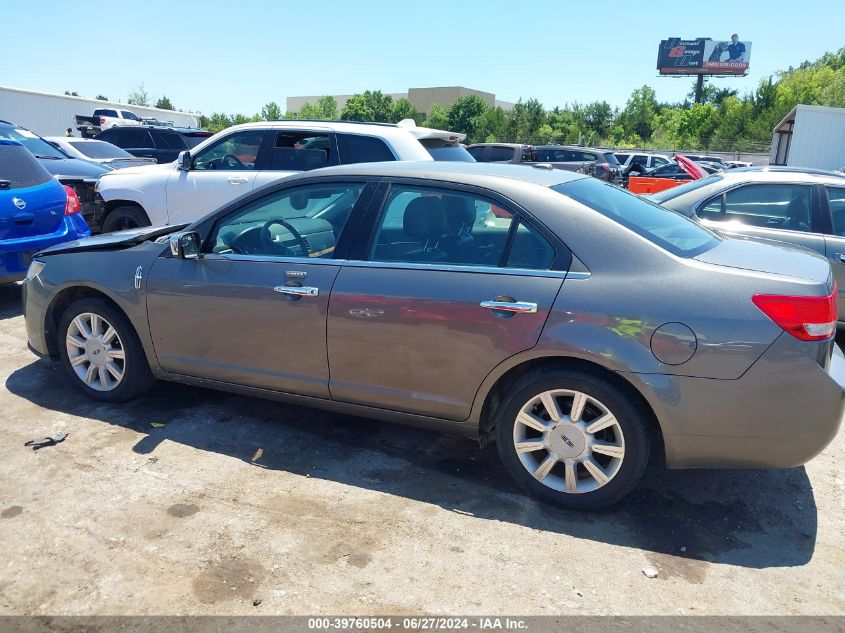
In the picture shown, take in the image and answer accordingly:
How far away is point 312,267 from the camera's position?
3699 millimetres

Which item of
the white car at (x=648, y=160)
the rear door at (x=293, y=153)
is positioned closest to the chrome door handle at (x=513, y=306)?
the rear door at (x=293, y=153)

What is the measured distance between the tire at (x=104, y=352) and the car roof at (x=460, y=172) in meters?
1.68

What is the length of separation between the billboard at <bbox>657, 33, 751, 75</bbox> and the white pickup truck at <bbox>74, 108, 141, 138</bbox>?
59864mm

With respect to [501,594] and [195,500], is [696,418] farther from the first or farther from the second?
[195,500]

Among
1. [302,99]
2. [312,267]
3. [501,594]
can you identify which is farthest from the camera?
[302,99]

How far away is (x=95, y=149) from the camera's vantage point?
13336 millimetres

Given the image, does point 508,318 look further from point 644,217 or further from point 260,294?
point 260,294

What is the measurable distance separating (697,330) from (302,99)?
9778cm

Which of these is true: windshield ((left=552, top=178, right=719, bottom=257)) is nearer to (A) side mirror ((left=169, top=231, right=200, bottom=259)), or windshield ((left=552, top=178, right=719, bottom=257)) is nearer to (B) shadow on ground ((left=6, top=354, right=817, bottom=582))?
(B) shadow on ground ((left=6, top=354, right=817, bottom=582))

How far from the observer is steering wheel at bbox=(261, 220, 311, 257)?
12.7ft

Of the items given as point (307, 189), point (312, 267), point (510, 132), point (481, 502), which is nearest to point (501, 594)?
point (481, 502)

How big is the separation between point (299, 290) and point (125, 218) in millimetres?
5170

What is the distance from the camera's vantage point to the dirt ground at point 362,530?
2666 mm

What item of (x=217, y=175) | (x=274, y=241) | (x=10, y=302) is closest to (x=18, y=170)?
(x=10, y=302)
